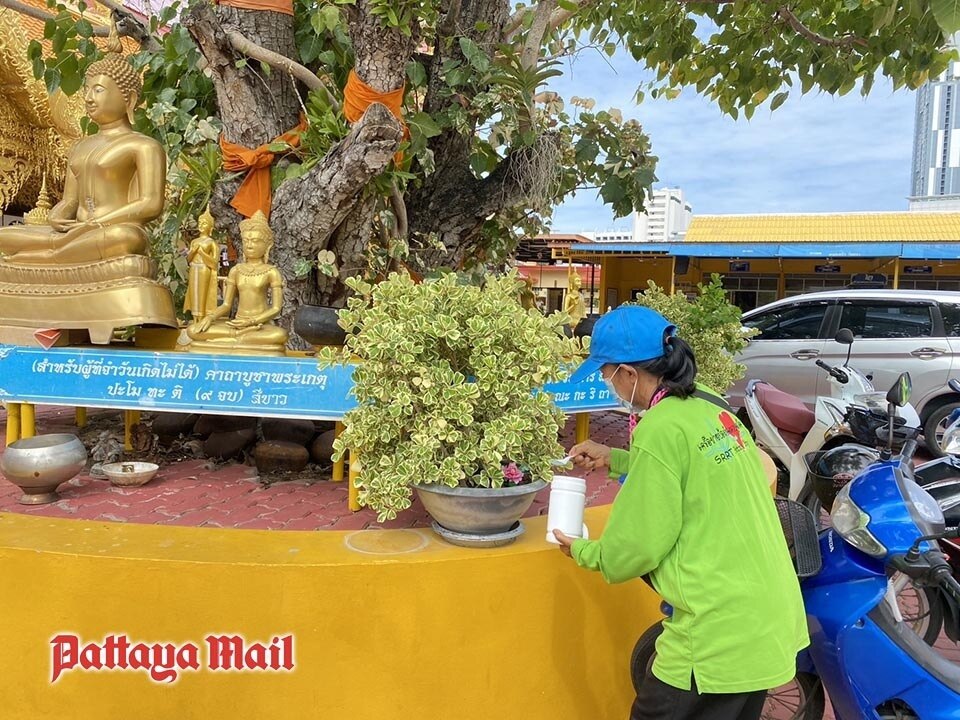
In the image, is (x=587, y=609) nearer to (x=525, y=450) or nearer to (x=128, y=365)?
(x=525, y=450)

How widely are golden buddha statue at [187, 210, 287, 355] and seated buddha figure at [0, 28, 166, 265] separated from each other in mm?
761

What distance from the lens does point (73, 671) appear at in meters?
2.31

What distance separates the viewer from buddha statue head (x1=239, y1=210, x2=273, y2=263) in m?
4.05

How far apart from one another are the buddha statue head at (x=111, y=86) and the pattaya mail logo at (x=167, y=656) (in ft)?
11.3

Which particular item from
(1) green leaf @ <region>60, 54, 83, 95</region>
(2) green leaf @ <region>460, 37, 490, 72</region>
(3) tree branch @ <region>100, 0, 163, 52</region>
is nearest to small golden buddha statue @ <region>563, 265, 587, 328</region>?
(2) green leaf @ <region>460, 37, 490, 72</region>

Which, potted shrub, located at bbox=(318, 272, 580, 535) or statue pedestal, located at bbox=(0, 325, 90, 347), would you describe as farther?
statue pedestal, located at bbox=(0, 325, 90, 347)

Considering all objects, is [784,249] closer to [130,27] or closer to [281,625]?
[130,27]

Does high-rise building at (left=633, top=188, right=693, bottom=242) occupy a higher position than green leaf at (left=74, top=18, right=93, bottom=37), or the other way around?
high-rise building at (left=633, top=188, right=693, bottom=242)

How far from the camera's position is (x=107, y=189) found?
14.8 feet

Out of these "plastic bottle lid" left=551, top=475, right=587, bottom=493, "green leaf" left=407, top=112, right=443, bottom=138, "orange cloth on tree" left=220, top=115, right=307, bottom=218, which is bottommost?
"plastic bottle lid" left=551, top=475, right=587, bottom=493

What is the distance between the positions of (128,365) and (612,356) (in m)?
2.76

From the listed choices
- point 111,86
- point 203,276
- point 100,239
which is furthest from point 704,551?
point 111,86

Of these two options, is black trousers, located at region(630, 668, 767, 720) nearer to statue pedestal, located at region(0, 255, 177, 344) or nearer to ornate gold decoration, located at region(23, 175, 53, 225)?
statue pedestal, located at region(0, 255, 177, 344)

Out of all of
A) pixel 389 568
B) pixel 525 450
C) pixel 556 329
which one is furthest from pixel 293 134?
pixel 389 568
